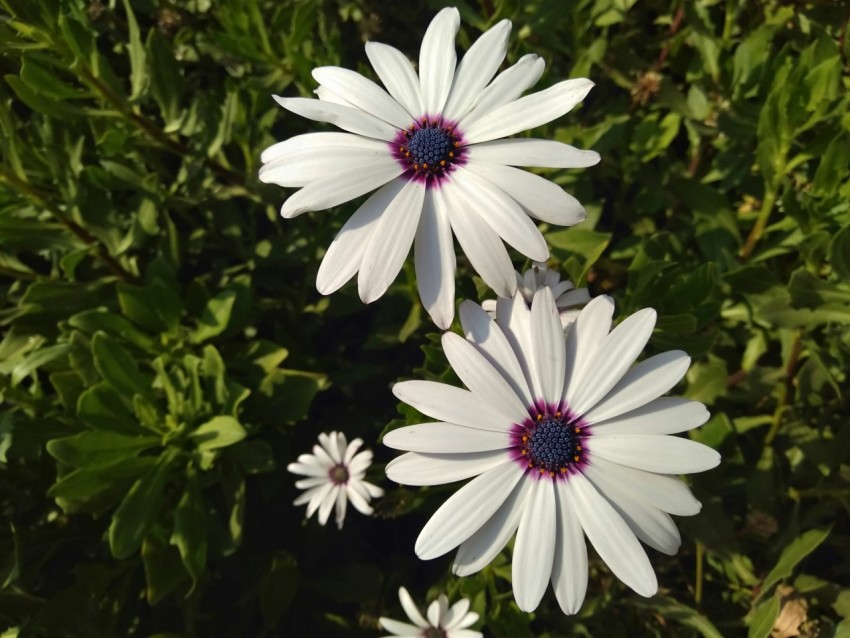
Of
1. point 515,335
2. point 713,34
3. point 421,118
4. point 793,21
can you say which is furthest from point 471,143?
point 793,21

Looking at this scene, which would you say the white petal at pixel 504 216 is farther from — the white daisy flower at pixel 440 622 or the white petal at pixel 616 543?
the white daisy flower at pixel 440 622

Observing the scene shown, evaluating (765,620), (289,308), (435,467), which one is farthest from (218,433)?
(765,620)

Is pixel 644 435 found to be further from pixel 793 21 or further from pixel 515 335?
pixel 793 21

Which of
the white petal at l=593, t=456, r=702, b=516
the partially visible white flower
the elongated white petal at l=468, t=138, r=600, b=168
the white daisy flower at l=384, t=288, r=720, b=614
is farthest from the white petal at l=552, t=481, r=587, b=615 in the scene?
the elongated white petal at l=468, t=138, r=600, b=168

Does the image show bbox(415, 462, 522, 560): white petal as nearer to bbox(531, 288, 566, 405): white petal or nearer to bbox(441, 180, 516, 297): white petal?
bbox(531, 288, 566, 405): white petal

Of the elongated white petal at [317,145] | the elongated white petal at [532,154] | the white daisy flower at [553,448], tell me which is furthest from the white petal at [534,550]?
the elongated white petal at [317,145]
